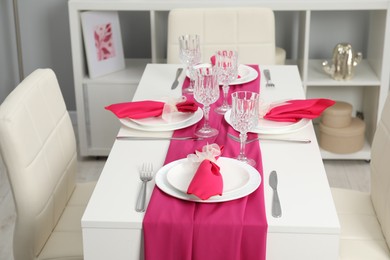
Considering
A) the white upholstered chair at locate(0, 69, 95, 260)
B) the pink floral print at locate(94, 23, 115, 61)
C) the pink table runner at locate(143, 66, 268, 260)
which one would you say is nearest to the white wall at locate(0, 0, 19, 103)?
the pink floral print at locate(94, 23, 115, 61)

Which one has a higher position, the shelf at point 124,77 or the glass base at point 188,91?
the glass base at point 188,91

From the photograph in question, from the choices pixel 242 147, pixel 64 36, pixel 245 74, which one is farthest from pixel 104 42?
pixel 242 147

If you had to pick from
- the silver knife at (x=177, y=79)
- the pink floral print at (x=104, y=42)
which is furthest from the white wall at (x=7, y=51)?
the silver knife at (x=177, y=79)

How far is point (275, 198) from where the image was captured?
68.4 inches

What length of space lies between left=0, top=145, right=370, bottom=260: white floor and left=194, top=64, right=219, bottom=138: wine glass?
1.27 m

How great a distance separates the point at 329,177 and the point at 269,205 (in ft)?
6.18

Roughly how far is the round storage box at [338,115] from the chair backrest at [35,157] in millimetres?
1628

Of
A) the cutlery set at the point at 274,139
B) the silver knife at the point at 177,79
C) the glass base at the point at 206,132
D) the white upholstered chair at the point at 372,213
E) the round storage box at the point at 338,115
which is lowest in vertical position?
the round storage box at the point at 338,115

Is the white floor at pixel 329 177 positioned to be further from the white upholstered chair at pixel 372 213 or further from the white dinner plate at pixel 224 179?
the white dinner plate at pixel 224 179

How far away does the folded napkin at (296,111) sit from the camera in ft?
7.29

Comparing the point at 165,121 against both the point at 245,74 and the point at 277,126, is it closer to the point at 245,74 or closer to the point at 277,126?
the point at 277,126

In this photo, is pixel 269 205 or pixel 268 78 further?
pixel 268 78

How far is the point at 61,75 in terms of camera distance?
413cm

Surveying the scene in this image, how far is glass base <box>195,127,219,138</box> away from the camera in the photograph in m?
2.15
